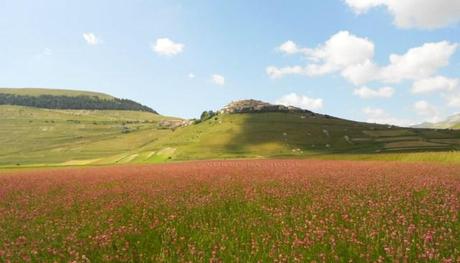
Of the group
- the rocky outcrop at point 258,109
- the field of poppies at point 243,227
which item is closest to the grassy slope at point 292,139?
the rocky outcrop at point 258,109

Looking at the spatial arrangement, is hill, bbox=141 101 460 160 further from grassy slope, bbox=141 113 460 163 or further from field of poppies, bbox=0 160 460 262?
field of poppies, bbox=0 160 460 262

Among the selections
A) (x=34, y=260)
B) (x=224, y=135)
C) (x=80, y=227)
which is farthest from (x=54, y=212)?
(x=224, y=135)

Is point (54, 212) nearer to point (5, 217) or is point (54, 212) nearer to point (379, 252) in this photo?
point (5, 217)

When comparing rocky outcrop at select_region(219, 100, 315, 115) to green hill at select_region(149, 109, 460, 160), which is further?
rocky outcrop at select_region(219, 100, 315, 115)

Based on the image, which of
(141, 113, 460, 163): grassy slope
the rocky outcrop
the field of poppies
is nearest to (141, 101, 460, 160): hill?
(141, 113, 460, 163): grassy slope

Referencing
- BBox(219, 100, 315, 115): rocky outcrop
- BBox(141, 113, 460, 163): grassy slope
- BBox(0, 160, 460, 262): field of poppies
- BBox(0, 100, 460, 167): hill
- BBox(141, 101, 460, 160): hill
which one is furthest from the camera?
BBox(219, 100, 315, 115): rocky outcrop

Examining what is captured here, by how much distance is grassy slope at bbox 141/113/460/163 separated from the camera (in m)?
90.2

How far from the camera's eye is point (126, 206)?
468 inches

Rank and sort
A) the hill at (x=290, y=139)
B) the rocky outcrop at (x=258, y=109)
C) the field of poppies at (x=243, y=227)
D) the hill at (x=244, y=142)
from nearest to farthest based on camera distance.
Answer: the field of poppies at (x=243, y=227) < the hill at (x=244, y=142) < the hill at (x=290, y=139) < the rocky outcrop at (x=258, y=109)

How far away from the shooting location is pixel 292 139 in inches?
4311

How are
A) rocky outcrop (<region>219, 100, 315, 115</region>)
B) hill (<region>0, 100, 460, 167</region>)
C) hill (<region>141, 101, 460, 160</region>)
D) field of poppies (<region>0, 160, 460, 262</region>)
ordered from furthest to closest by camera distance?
rocky outcrop (<region>219, 100, 315, 115</region>) → hill (<region>141, 101, 460, 160</region>) → hill (<region>0, 100, 460, 167</region>) → field of poppies (<region>0, 160, 460, 262</region>)

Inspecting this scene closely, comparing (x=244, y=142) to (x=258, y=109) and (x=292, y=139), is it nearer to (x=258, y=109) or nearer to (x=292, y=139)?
(x=292, y=139)

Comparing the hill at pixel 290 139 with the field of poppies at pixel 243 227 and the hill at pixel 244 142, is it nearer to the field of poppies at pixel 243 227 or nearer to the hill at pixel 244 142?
the hill at pixel 244 142

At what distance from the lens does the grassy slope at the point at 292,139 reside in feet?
296
